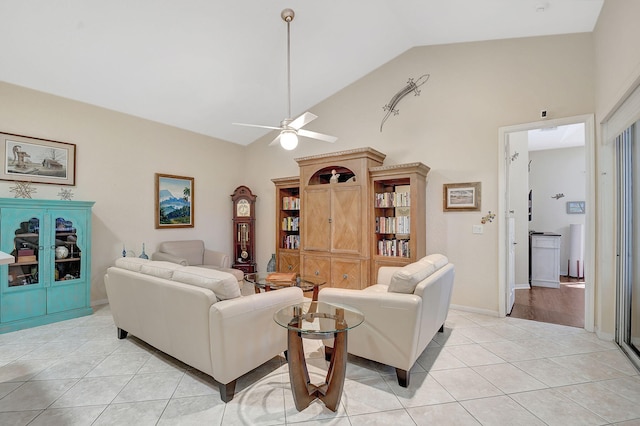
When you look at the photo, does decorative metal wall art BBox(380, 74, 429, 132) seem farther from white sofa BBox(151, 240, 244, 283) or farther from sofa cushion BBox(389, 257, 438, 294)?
white sofa BBox(151, 240, 244, 283)

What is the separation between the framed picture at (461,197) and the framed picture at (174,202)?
166 inches

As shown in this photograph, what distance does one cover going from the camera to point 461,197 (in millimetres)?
3938

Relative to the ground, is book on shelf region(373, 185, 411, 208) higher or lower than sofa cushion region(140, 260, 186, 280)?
higher

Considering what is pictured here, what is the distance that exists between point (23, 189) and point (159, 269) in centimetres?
267

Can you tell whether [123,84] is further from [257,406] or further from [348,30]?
[257,406]

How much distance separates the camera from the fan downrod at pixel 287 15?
330cm

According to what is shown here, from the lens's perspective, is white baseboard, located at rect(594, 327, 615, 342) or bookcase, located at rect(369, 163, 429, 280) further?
bookcase, located at rect(369, 163, 429, 280)

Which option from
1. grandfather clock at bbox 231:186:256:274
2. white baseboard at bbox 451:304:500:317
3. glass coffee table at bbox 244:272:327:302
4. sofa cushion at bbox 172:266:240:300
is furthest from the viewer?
grandfather clock at bbox 231:186:256:274

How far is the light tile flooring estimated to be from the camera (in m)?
1.85

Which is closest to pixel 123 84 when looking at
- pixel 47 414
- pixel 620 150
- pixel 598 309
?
pixel 47 414

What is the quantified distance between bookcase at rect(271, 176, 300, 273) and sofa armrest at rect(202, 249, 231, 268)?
928 millimetres

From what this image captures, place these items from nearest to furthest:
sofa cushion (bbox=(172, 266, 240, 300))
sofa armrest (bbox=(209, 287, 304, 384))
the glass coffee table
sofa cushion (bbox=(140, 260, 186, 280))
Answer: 1. sofa armrest (bbox=(209, 287, 304, 384))
2. sofa cushion (bbox=(172, 266, 240, 300))
3. sofa cushion (bbox=(140, 260, 186, 280))
4. the glass coffee table

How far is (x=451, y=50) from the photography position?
4.01 m

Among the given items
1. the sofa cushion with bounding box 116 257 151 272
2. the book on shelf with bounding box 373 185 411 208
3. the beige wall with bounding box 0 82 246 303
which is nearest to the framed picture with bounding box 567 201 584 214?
the book on shelf with bounding box 373 185 411 208
